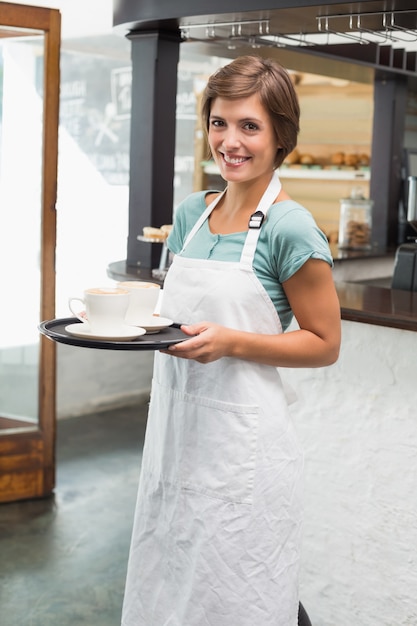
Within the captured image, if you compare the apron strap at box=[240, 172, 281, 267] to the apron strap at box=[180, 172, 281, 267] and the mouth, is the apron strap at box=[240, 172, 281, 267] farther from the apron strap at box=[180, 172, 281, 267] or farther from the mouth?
the mouth

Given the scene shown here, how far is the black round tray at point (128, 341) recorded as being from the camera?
70.5 inches

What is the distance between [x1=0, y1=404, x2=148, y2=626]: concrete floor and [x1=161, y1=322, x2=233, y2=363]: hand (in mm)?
1699

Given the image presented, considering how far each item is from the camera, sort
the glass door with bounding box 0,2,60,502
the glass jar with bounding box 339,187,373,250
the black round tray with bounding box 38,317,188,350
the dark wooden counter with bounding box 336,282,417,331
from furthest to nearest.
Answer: the glass jar with bounding box 339,187,373,250, the glass door with bounding box 0,2,60,502, the dark wooden counter with bounding box 336,282,417,331, the black round tray with bounding box 38,317,188,350

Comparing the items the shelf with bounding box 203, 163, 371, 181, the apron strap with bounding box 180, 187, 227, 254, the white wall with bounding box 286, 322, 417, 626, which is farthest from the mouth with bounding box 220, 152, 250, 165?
the shelf with bounding box 203, 163, 371, 181

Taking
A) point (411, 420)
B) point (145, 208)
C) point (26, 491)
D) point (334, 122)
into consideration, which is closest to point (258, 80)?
point (411, 420)

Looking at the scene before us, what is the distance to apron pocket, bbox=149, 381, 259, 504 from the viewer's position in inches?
80.8

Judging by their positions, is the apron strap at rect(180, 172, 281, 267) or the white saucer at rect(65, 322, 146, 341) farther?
the apron strap at rect(180, 172, 281, 267)

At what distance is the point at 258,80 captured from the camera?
1939 millimetres

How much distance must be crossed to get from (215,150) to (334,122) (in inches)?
188

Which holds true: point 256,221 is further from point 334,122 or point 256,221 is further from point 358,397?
point 334,122

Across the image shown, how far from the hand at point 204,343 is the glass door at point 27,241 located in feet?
8.06

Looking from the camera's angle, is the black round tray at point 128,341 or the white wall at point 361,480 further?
the white wall at point 361,480

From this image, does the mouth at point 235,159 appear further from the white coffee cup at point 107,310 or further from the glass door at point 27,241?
the glass door at point 27,241

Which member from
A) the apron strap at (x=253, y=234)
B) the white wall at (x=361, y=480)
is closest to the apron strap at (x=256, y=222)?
the apron strap at (x=253, y=234)
